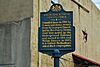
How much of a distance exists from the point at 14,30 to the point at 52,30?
676 centimetres

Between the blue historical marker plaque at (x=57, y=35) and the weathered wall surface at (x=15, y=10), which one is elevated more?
the weathered wall surface at (x=15, y=10)

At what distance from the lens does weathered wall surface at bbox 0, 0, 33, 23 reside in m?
20.2

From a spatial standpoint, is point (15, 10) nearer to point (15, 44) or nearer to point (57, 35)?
point (15, 44)

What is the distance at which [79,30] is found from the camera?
87.5 ft

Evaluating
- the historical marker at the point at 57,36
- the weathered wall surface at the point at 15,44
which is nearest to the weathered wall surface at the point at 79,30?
the weathered wall surface at the point at 15,44

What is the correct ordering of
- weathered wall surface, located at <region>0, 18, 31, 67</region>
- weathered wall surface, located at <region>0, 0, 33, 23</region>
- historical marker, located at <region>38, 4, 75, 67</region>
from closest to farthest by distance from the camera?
historical marker, located at <region>38, 4, 75, 67</region> < weathered wall surface, located at <region>0, 18, 31, 67</region> < weathered wall surface, located at <region>0, 0, 33, 23</region>

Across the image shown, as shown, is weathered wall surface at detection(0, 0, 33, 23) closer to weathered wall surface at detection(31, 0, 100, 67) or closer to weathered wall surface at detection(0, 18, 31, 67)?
weathered wall surface at detection(0, 18, 31, 67)

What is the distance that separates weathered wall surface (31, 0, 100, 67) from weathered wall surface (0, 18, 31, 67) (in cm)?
36

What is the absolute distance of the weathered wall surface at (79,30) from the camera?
19.8 m

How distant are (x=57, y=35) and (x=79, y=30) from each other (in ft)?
42.6

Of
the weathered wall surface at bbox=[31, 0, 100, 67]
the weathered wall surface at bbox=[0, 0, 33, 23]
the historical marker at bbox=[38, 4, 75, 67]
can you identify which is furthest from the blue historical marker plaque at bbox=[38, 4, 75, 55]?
the weathered wall surface at bbox=[0, 0, 33, 23]

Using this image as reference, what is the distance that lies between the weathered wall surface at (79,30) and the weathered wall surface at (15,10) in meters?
0.45

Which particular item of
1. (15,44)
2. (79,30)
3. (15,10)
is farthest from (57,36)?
(79,30)

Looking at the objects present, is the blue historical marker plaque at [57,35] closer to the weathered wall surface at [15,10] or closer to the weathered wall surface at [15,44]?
the weathered wall surface at [15,44]
